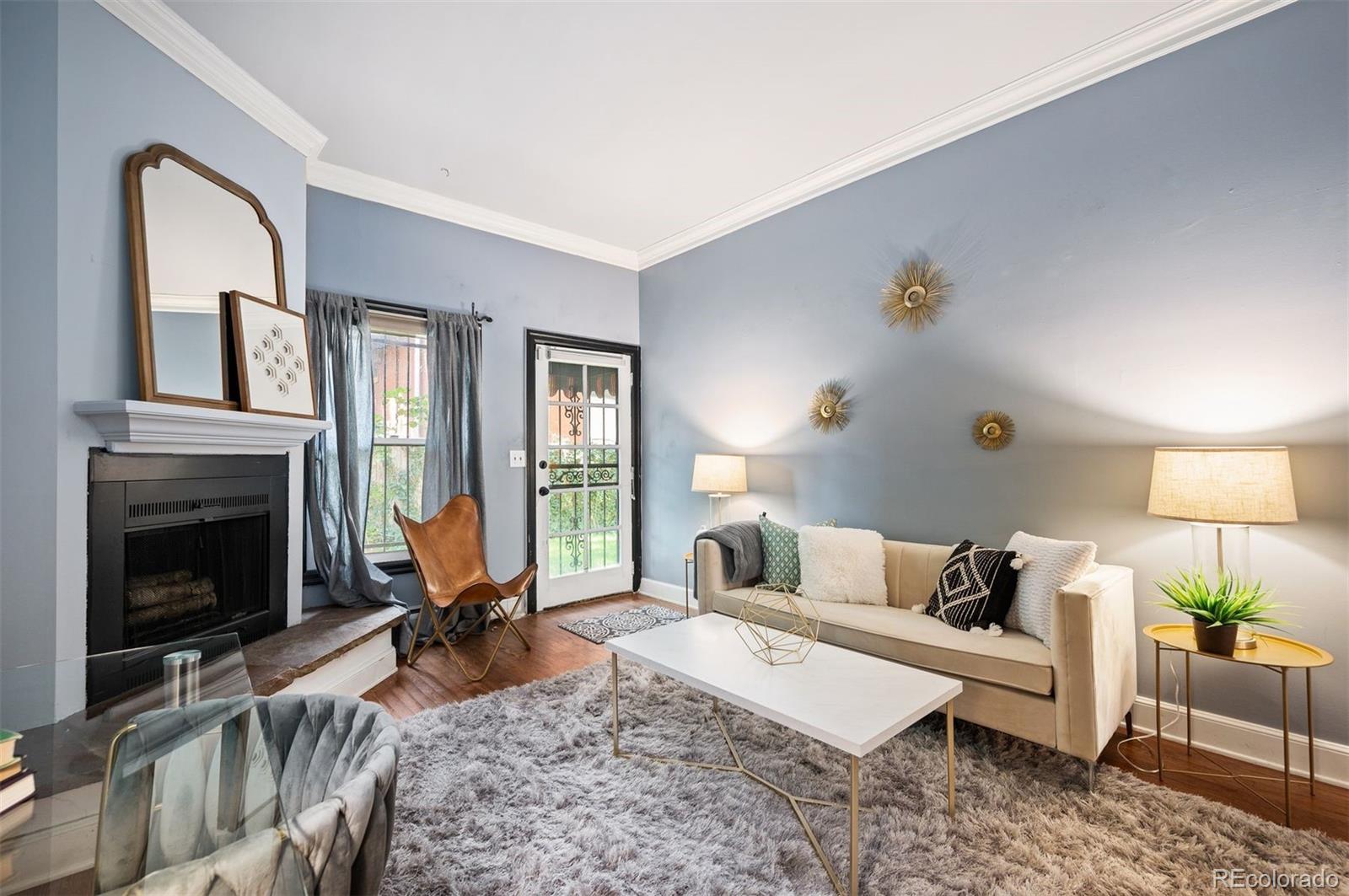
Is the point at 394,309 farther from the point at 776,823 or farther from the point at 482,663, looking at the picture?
the point at 776,823

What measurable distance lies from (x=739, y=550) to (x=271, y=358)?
2.56m

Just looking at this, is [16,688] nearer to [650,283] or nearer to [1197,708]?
[1197,708]

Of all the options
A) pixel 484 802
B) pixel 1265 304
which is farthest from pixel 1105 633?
pixel 484 802

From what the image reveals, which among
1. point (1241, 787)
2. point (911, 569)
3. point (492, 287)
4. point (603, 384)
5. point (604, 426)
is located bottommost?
point (1241, 787)

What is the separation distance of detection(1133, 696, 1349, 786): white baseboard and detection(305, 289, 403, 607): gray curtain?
12.5ft

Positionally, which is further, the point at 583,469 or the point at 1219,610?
the point at 583,469

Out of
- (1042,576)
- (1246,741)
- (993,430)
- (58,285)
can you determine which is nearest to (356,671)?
(58,285)

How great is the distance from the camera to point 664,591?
4.71 meters

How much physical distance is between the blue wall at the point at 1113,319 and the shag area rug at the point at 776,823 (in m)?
0.82

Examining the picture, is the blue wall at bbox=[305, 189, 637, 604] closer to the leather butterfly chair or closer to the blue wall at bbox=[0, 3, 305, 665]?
the leather butterfly chair

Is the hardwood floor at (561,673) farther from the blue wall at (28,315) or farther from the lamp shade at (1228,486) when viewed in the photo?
the blue wall at (28,315)

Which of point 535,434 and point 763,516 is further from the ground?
point 535,434

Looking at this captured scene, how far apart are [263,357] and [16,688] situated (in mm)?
2131

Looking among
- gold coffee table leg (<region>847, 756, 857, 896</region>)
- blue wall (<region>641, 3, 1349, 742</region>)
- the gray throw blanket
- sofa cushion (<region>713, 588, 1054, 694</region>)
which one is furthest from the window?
gold coffee table leg (<region>847, 756, 857, 896</region>)
